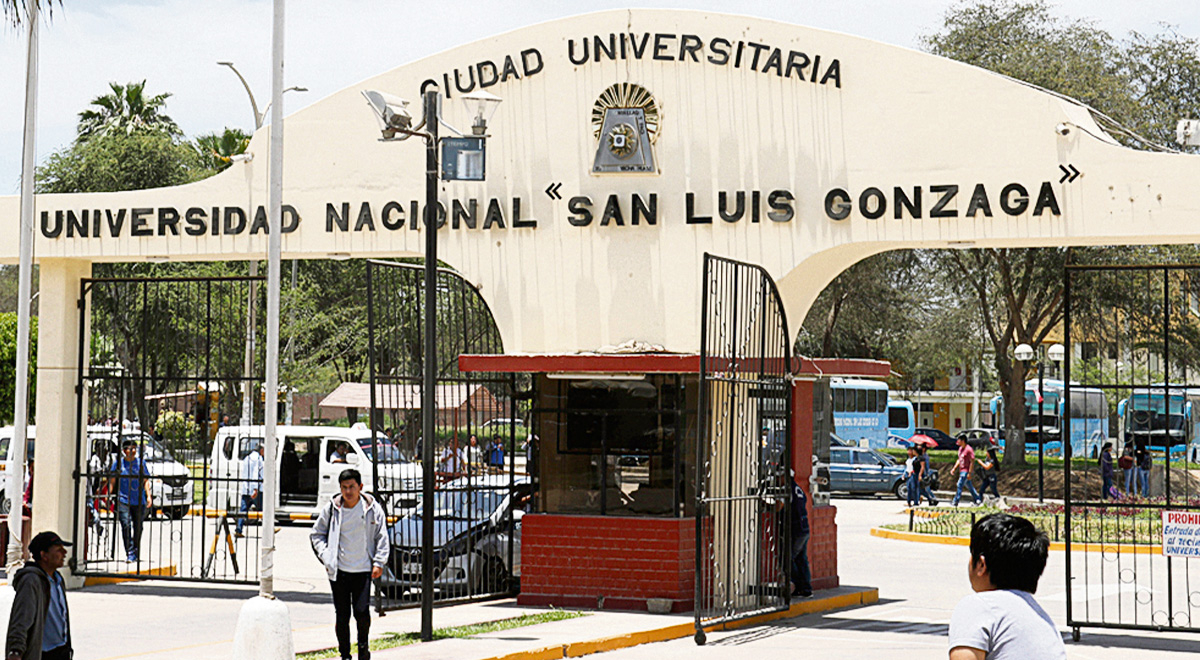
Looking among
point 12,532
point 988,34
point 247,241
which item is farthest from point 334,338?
point 12,532

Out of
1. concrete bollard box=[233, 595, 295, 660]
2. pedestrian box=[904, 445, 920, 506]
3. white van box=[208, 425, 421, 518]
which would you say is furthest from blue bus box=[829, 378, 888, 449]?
concrete bollard box=[233, 595, 295, 660]

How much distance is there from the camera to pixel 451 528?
14.9 metres

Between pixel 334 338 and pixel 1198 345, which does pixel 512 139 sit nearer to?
pixel 1198 345

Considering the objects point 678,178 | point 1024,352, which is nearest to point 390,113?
point 678,178

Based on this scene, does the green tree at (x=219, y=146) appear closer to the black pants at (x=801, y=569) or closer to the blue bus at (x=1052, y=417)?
the blue bus at (x=1052, y=417)

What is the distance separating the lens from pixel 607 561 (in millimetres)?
14117

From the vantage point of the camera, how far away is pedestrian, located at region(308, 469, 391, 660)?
1062 centimetres

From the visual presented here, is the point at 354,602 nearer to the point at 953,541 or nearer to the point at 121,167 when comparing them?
the point at 953,541

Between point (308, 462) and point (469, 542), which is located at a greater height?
point (308, 462)

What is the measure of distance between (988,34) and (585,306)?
26.4 metres

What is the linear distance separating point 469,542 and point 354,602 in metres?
4.13

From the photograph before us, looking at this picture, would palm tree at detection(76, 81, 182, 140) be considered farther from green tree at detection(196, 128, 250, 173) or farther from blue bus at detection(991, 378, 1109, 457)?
blue bus at detection(991, 378, 1109, 457)

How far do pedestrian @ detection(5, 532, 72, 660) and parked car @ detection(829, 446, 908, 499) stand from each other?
32918mm

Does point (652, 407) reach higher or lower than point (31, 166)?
lower
